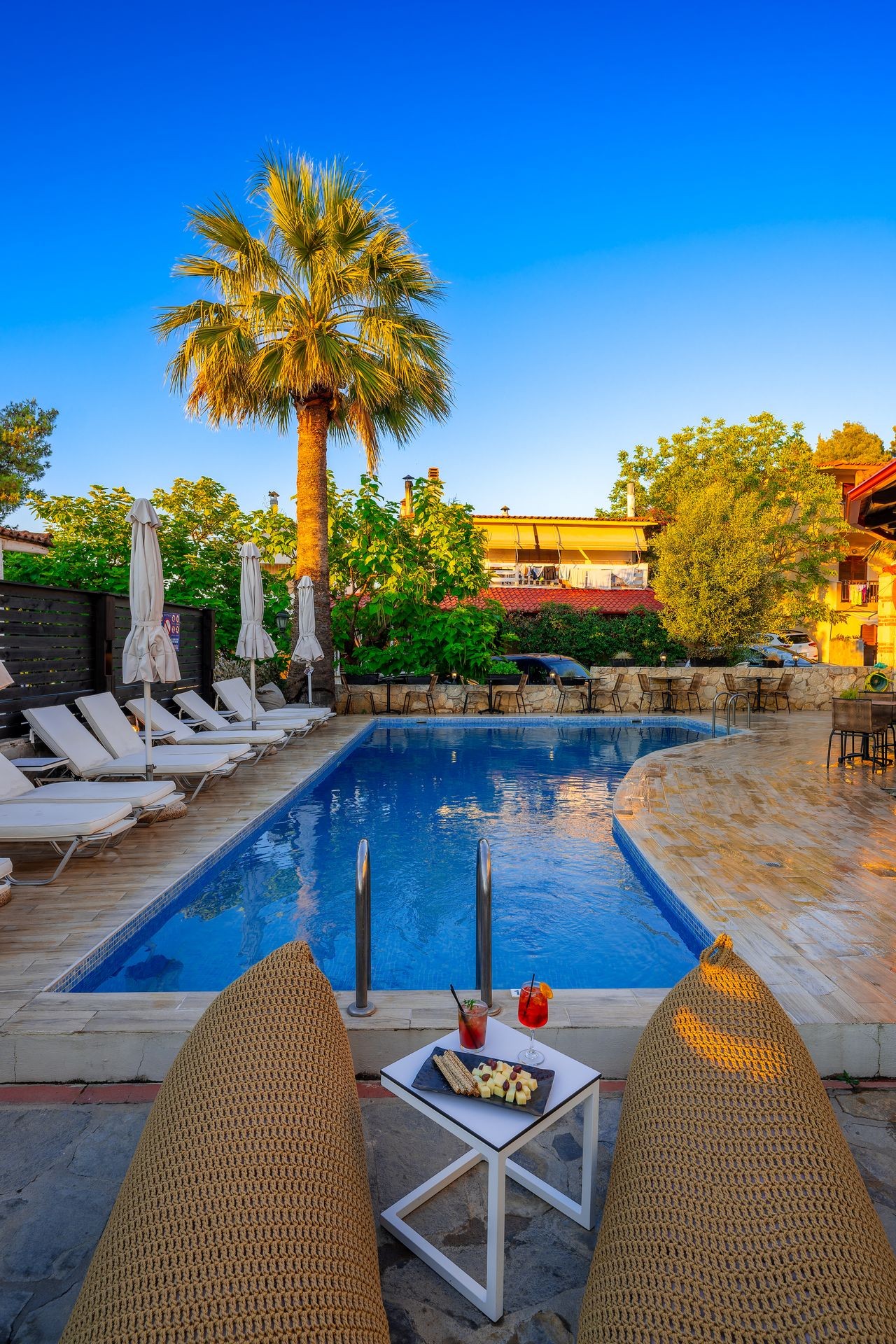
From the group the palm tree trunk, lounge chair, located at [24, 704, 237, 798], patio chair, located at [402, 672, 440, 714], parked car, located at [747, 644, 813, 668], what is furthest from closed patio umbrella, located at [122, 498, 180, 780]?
parked car, located at [747, 644, 813, 668]

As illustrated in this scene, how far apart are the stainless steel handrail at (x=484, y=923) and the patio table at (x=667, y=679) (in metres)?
15.1

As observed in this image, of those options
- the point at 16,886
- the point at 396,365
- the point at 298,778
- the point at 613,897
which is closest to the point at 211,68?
the point at 396,365

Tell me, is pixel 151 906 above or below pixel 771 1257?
below

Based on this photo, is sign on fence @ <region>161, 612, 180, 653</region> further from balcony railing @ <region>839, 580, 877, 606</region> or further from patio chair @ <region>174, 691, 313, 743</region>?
balcony railing @ <region>839, 580, 877, 606</region>

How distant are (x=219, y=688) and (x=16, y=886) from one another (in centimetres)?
799

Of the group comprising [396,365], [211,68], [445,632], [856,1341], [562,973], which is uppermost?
[211,68]

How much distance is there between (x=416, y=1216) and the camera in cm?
240

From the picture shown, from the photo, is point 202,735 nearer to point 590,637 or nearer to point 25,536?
point 25,536

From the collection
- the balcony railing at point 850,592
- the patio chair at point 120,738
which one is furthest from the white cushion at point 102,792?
the balcony railing at point 850,592

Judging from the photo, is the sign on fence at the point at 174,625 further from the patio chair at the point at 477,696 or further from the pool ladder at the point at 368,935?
the pool ladder at the point at 368,935

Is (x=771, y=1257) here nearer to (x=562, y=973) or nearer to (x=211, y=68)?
(x=562, y=973)

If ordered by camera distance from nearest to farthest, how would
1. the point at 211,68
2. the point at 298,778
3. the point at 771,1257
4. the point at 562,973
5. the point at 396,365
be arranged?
1. the point at 771,1257
2. the point at 562,973
3. the point at 298,778
4. the point at 211,68
5. the point at 396,365

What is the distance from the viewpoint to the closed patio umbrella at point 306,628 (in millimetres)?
13641

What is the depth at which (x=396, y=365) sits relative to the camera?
1298 cm
